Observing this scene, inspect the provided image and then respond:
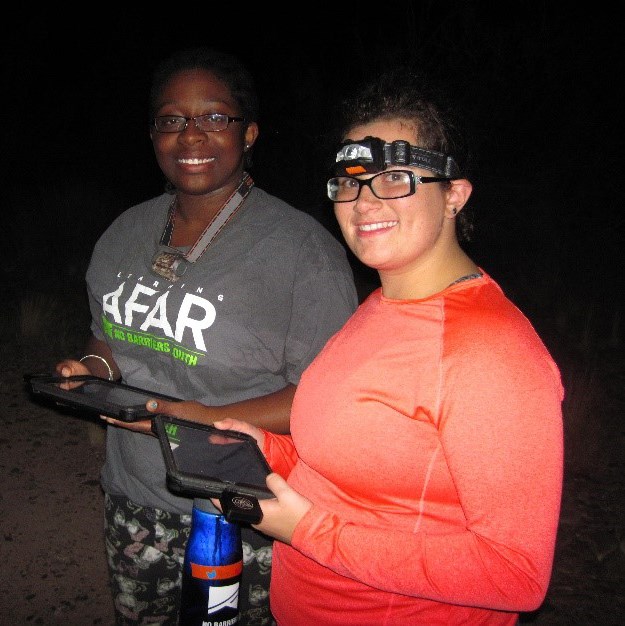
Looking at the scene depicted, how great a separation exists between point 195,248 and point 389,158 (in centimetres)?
78

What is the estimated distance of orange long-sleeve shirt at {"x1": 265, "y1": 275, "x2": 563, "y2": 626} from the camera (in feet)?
3.35

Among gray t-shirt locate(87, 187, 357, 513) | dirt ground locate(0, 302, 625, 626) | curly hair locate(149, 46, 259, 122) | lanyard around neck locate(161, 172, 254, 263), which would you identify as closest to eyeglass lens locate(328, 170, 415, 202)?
gray t-shirt locate(87, 187, 357, 513)

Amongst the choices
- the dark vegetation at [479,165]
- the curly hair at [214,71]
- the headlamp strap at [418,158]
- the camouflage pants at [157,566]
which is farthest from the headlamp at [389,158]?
the camouflage pants at [157,566]

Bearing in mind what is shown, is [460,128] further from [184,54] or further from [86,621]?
[86,621]

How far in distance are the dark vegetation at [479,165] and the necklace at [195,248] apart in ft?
1.02

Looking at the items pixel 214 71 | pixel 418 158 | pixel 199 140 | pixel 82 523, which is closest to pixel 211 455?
pixel 418 158

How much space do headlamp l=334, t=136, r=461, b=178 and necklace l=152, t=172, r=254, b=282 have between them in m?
0.65

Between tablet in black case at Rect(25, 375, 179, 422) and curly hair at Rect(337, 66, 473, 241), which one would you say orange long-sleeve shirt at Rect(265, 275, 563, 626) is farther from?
tablet in black case at Rect(25, 375, 179, 422)

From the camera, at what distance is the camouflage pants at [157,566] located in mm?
1834

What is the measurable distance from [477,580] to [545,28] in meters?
8.26

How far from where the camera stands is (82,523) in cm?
353

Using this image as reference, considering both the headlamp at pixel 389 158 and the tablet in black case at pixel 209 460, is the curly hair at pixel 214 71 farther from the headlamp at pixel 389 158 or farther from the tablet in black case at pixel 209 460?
the tablet in black case at pixel 209 460

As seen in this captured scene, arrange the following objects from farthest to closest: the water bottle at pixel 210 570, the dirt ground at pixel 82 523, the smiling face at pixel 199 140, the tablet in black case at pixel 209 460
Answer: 1. the dirt ground at pixel 82 523
2. the smiling face at pixel 199 140
3. the water bottle at pixel 210 570
4. the tablet in black case at pixel 209 460

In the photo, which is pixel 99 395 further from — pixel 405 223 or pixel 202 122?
pixel 405 223
